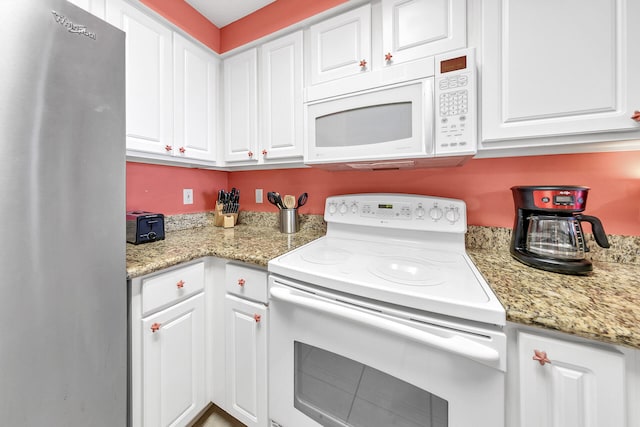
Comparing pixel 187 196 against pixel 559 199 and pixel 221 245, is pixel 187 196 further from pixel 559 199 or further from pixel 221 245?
pixel 559 199

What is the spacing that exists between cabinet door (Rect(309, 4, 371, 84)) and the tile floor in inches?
77.1

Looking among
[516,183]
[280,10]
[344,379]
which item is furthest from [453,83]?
[280,10]

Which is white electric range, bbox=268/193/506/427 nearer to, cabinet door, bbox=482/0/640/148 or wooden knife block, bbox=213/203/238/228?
cabinet door, bbox=482/0/640/148

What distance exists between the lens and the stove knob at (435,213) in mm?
1152

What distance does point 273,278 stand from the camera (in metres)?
0.96

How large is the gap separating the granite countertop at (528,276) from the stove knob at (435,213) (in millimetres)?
235

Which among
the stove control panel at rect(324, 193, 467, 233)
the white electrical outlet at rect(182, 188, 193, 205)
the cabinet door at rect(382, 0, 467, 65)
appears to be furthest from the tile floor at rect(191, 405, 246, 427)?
the cabinet door at rect(382, 0, 467, 65)

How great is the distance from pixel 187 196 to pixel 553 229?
2.17 meters

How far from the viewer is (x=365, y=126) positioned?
1070mm

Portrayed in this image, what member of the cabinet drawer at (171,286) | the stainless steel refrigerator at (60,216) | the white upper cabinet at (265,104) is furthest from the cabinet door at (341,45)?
the cabinet drawer at (171,286)

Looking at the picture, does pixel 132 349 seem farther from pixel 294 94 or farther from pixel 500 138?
pixel 500 138

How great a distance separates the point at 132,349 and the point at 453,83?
168 cm

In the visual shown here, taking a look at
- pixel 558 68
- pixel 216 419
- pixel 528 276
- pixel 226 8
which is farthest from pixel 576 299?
pixel 226 8

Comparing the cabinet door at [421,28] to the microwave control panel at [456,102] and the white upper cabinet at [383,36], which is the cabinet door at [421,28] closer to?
the white upper cabinet at [383,36]
